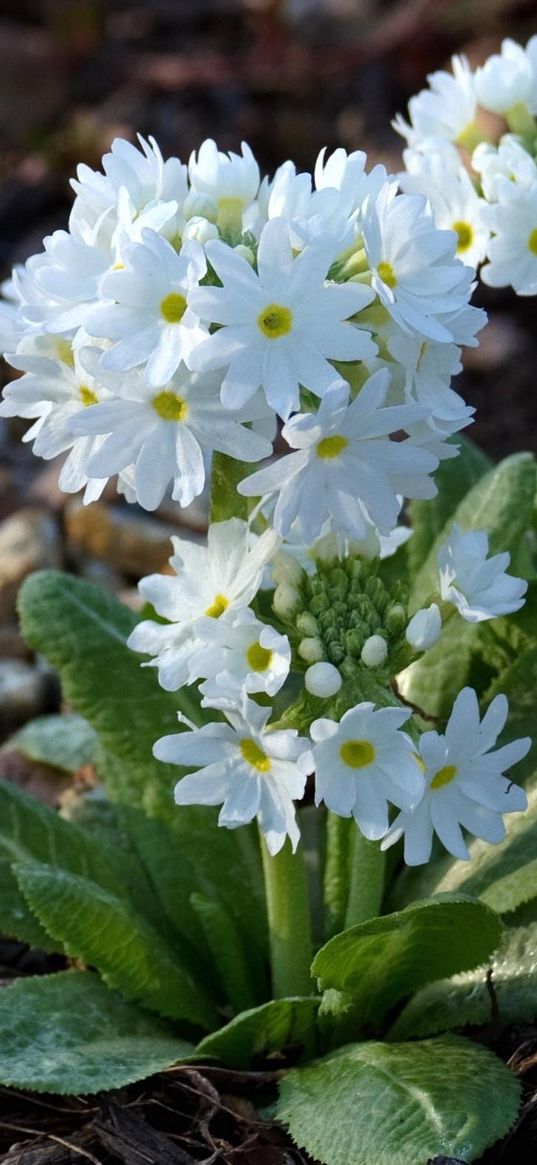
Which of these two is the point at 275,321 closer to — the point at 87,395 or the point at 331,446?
the point at 331,446

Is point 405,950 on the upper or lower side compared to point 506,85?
lower

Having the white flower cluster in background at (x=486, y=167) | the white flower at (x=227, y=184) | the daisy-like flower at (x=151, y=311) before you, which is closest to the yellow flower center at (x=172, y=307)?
the daisy-like flower at (x=151, y=311)

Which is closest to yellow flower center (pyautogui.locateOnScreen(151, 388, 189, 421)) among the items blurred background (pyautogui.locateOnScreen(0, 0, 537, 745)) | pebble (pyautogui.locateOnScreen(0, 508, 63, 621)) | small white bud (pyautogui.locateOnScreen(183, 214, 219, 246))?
small white bud (pyautogui.locateOnScreen(183, 214, 219, 246))

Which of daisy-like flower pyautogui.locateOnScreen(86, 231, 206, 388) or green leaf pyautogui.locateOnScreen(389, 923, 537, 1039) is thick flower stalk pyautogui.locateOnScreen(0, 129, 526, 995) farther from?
green leaf pyautogui.locateOnScreen(389, 923, 537, 1039)

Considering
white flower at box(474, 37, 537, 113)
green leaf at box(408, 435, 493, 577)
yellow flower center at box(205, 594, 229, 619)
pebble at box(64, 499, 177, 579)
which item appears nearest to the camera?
yellow flower center at box(205, 594, 229, 619)

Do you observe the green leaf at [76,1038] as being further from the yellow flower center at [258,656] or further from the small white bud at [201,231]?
the small white bud at [201,231]

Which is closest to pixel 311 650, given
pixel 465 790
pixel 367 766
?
pixel 367 766

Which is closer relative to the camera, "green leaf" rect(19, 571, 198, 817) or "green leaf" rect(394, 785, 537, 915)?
"green leaf" rect(394, 785, 537, 915)
